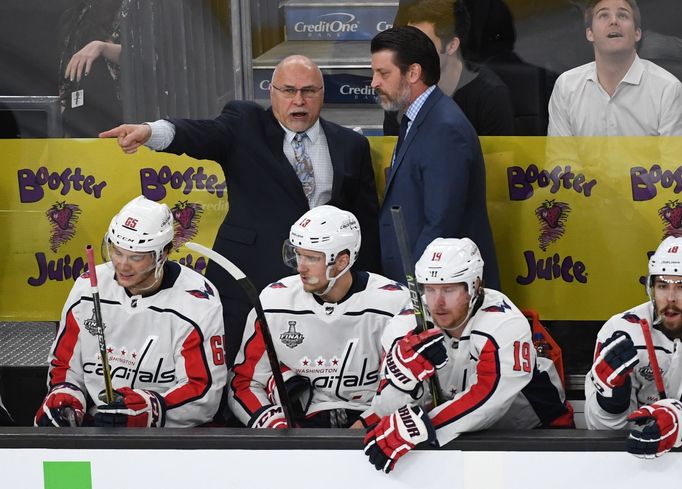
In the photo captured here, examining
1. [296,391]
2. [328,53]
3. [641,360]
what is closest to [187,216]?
[328,53]

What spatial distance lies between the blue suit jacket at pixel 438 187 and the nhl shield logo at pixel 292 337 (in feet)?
1.63

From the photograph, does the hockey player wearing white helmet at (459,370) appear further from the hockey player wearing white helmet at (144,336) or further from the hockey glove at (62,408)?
the hockey glove at (62,408)

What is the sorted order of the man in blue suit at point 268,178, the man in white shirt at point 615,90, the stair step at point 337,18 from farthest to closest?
the stair step at point 337,18, the man in white shirt at point 615,90, the man in blue suit at point 268,178

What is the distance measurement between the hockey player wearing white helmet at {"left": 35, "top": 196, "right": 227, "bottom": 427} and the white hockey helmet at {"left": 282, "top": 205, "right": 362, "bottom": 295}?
0.33m

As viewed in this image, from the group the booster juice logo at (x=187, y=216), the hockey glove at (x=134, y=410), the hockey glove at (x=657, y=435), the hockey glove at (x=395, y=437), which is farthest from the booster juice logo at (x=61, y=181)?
the hockey glove at (x=657, y=435)

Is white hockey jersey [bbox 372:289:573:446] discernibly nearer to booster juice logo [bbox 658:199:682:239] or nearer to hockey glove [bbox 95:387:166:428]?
hockey glove [bbox 95:387:166:428]

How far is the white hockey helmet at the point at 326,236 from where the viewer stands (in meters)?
3.78

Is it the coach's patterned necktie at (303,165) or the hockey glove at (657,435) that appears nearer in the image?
the hockey glove at (657,435)

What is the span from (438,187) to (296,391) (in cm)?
82

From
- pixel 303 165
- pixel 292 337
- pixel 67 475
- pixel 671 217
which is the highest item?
pixel 303 165

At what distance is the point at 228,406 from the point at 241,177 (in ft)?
2.97

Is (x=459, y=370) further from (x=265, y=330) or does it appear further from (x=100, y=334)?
(x=100, y=334)

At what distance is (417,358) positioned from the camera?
3301mm

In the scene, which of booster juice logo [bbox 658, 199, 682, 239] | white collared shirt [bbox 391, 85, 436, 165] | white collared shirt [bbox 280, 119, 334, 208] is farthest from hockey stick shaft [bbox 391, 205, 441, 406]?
booster juice logo [bbox 658, 199, 682, 239]
